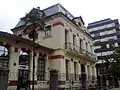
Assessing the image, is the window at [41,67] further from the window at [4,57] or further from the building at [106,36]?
the building at [106,36]

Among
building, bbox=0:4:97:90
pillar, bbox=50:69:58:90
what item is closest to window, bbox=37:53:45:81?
building, bbox=0:4:97:90

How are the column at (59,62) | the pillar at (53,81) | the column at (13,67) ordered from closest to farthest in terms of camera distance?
the pillar at (53,81)
the column at (13,67)
the column at (59,62)

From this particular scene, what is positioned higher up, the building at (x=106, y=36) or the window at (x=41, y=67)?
the building at (x=106, y=36)

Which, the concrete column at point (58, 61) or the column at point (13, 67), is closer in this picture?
the column at point (13, 67)

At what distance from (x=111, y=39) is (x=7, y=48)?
41967 millimetres

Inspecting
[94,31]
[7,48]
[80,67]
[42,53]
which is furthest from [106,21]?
[7,48]

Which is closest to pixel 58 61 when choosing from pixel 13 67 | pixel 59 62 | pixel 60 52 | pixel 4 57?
pixel 59 62

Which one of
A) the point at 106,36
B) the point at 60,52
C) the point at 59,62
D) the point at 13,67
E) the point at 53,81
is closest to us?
the point at 53,81

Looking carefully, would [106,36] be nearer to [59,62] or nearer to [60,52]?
[60,52]

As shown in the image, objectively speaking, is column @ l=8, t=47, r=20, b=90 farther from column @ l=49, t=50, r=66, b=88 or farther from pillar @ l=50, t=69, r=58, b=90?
column @ l=49, t=50, r=66, b=88

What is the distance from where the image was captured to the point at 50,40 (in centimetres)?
2027

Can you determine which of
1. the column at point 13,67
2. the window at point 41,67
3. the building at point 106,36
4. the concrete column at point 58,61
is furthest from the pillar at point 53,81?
the building at point 106,36

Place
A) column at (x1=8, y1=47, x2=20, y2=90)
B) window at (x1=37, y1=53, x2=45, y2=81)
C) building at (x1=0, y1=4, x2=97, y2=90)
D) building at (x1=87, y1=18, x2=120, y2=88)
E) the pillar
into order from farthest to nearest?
building at (x1=87, y1=18, x2=120, y2=88), window at (x1=37, y1=53, x2=45, y2=81), building at (x1=0, y1=4, x2=97, y2=90), column at (x1=8, y1=47, x2=20, y2=90), the pillar

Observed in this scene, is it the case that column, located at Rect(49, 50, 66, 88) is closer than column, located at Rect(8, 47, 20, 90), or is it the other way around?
column, located at Rect(8, 47, 20, 90)
